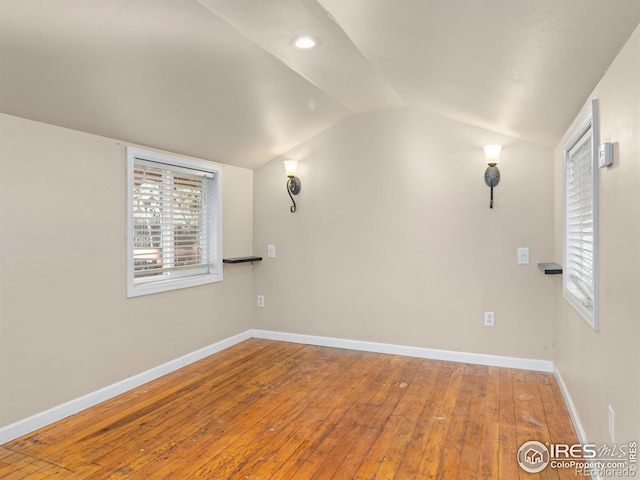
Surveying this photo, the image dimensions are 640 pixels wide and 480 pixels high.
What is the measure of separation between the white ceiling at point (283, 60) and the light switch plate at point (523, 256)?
2.93 ft

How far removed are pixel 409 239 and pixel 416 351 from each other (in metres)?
1.06

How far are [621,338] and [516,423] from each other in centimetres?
131

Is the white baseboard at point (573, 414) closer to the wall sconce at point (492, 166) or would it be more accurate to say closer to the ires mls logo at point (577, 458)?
the ires mls logo at point (577, 458)

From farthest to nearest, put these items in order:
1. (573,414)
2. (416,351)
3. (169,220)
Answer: (416,351) → (169,220) → (573,414)

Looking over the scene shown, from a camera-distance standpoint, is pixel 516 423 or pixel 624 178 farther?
pixel 516 423

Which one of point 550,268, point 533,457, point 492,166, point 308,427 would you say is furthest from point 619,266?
point 492,166

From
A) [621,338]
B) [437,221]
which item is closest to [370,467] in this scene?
[621,338]

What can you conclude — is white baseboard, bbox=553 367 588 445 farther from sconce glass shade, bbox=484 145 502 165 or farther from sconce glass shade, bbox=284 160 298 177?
sconce glass shade, bbox=284 160 298 177

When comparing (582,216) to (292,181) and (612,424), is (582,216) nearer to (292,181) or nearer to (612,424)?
(612,424)

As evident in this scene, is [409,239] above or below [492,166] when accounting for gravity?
below

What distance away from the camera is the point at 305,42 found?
2.47m

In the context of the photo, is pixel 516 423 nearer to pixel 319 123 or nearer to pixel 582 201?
pixel 582 201

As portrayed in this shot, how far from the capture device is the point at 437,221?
391 centimetres

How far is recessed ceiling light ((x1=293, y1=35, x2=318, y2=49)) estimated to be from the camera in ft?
7.88
